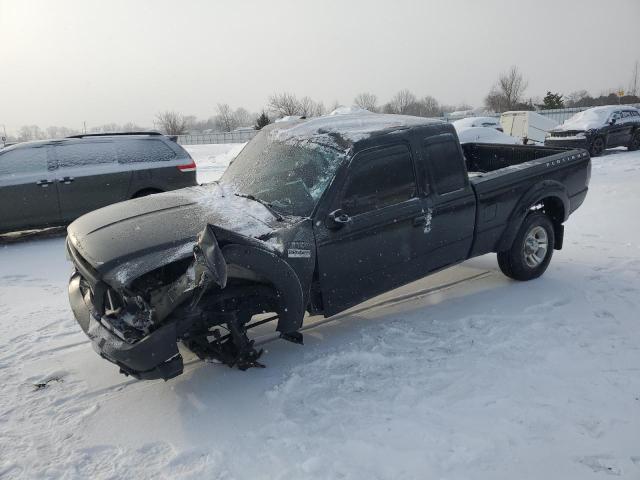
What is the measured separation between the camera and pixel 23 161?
28.3ft

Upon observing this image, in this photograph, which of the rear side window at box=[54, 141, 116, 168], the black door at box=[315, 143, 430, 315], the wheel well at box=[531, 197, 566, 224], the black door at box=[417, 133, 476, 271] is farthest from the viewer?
the rear side window at box=[54, 141, 116, 168]

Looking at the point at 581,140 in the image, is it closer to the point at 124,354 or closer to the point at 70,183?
the point at 70,183

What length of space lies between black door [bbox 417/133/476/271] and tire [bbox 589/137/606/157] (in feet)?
46.3

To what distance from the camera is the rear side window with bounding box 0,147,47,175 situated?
27.9 ft

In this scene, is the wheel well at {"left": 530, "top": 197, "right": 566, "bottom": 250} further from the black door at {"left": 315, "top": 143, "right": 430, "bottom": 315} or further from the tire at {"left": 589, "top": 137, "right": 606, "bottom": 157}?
the tire at {"left": 589, "top": 137, "right": 606, "bottom": 157}

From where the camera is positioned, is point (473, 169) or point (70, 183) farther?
point (70, 183)

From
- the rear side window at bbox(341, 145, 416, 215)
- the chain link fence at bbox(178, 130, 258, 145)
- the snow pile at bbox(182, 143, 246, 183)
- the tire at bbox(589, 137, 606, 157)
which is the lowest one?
the chain link fence at bbox(178, 130, 258, 145)

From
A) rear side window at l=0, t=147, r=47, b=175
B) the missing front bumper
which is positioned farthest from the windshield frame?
rear side window at l=0, t=147, r=47, b=175

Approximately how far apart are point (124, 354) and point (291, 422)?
119 centimetres

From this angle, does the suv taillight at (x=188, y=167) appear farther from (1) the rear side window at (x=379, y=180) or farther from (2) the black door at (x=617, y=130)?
(2) the black door at (x=617, y=130)

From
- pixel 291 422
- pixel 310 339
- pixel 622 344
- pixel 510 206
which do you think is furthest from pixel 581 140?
pixel 291 422

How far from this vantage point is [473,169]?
23.9 feet

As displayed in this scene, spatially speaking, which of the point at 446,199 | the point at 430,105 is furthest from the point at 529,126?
the point at 430,105

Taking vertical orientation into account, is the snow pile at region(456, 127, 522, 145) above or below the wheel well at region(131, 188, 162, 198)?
above
